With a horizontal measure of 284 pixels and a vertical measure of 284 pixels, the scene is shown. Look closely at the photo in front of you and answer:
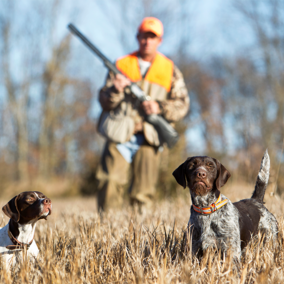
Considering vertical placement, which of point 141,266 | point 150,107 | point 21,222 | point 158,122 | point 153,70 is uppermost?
point 153,70

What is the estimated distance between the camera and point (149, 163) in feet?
17.3

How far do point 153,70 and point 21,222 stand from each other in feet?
10.2

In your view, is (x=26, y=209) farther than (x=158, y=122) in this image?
No

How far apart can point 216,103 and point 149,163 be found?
23.5 metres

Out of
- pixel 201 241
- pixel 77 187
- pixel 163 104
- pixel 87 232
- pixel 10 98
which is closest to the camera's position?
pixel 201 241

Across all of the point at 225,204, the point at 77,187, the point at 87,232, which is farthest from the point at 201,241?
the point at 77,187

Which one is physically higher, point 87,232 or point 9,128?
point 9,128

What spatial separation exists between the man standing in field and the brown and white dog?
237 centimetres

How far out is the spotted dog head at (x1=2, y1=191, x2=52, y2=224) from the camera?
2.66 metres

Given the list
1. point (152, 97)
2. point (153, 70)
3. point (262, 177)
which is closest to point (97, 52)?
point (153, 70)

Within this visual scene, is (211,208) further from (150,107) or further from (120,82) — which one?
(120,82)

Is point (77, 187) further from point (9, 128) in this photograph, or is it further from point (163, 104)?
point (9, 128)

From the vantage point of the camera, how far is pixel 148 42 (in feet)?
16.9

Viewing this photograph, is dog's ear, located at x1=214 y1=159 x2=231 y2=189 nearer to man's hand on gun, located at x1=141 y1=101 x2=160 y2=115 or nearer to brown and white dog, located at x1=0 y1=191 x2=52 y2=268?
brown and white dog, located at x1=0 y1=191 x2=52 y2=268
